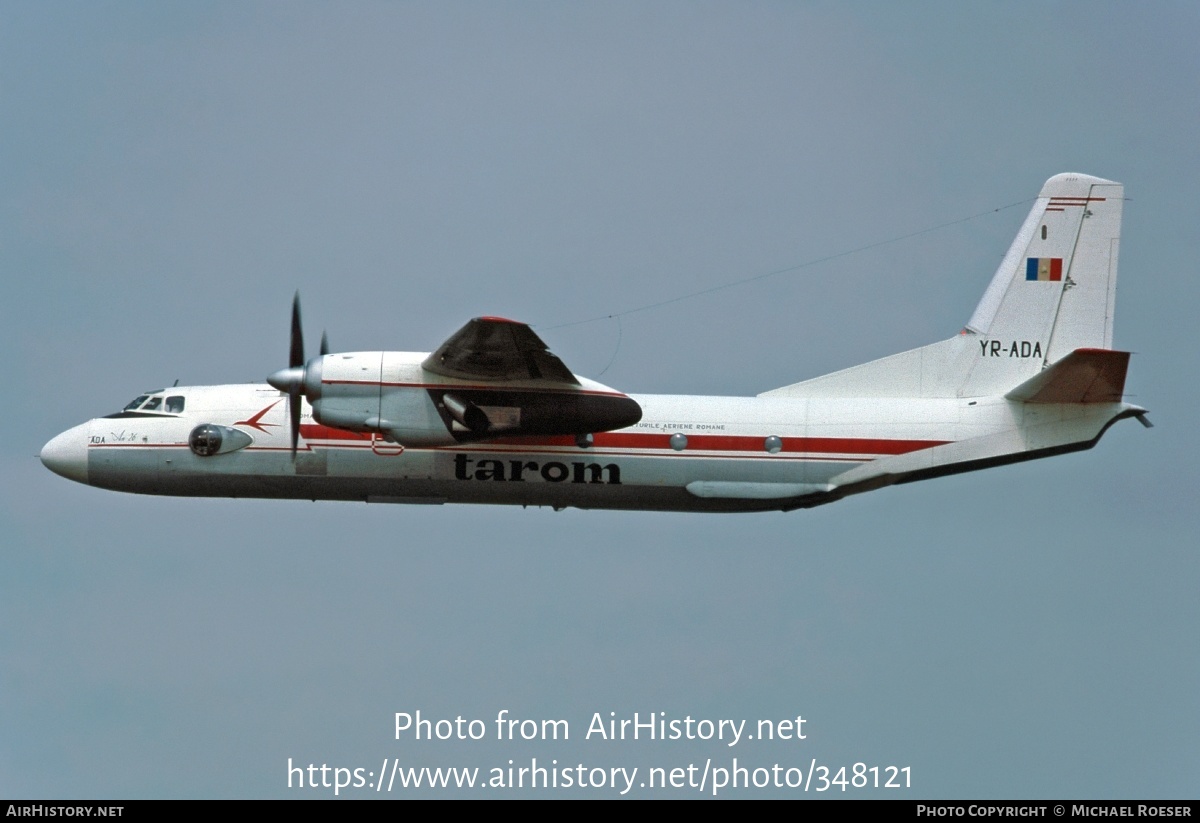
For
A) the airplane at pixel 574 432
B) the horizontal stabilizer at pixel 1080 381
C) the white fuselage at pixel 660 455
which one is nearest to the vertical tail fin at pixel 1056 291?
the airplane at pixel 574 432

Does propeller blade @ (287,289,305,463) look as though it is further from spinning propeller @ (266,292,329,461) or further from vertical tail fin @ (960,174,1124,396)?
vertical tail fin @ (960,174,1124,396)

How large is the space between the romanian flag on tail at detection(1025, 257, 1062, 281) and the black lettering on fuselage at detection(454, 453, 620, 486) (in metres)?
8.04

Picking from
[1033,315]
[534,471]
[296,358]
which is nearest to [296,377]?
[296,358]

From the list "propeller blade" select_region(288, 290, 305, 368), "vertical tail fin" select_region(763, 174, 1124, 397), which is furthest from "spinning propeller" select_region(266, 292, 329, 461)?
"vertical tail fin" select_region(763, 174, 1124, 397)

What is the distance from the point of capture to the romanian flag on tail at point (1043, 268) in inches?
1312

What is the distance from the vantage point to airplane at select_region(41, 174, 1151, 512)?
30938mm

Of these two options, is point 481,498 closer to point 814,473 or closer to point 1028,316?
point 814,473

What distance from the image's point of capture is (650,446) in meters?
31.8

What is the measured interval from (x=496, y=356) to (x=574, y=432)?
6.23ft

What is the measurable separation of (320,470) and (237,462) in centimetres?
141

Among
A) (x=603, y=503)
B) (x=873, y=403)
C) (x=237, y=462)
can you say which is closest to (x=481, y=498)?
(x=603, y=503)

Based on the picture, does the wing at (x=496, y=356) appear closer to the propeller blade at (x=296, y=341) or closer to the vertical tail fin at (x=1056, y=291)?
the propeller blade at (x=296, y=341)

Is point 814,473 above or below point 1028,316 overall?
below

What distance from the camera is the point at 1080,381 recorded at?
3130cm
